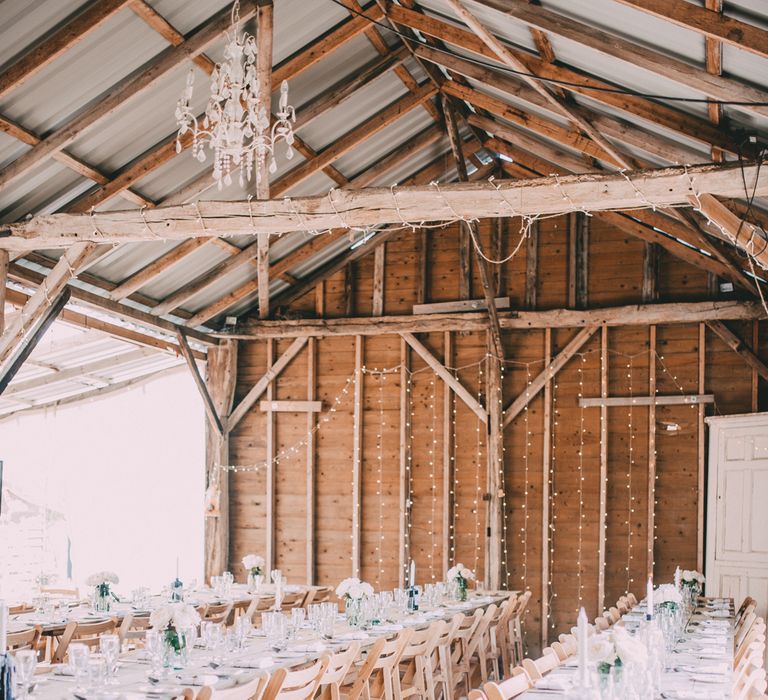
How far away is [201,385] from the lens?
12.5 metres

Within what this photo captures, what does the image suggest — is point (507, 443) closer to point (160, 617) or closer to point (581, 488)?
point (581, 488)

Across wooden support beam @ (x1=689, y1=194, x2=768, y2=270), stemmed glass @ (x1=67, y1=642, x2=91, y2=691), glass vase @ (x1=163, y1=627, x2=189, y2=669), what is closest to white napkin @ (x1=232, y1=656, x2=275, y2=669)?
glass vase @ (x1=163, y1=627, x2=189, y2=669)

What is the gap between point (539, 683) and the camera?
4.98 meters

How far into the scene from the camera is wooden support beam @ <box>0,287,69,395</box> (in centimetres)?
880

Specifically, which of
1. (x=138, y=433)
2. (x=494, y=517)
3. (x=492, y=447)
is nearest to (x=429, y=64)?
(x=492, y=447)

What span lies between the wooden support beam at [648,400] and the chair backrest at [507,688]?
22.2ft

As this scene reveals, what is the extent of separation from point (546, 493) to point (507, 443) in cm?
78

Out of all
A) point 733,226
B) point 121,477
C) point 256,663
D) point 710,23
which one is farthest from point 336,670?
point 121,477

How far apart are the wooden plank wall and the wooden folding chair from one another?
21.0 ft

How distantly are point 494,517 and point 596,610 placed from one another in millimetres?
1637

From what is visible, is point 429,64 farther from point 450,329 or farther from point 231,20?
point 450,329

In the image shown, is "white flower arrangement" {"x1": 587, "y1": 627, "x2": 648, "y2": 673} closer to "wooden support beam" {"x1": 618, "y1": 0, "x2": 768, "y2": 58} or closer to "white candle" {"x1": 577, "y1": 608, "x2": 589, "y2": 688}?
"white candle" {"x1": 577, "y1": 608, "x2": 589, "y2": 688}

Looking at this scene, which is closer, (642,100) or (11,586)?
(642,100)

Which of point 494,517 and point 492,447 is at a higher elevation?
point 492,447
